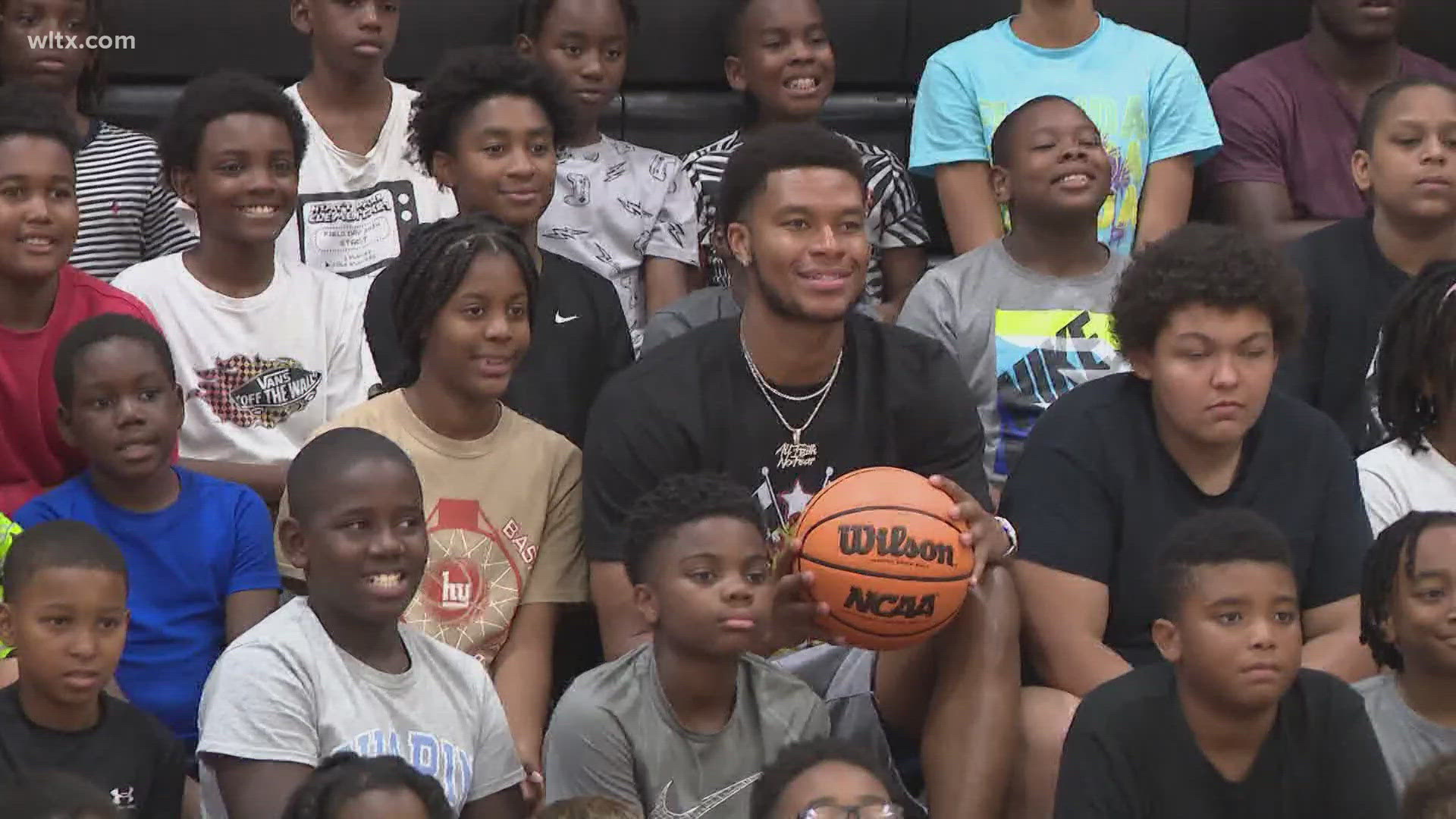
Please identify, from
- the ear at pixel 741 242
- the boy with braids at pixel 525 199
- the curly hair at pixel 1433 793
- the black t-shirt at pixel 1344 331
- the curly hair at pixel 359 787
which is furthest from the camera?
the black t-shirt at pixel 1344 331

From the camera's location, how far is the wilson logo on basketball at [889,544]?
3.74m

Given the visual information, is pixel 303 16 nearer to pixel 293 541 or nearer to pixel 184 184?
pixel 184 184

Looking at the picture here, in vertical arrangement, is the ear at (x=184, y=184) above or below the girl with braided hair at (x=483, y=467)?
above

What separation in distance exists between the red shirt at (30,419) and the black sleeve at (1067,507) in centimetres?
170

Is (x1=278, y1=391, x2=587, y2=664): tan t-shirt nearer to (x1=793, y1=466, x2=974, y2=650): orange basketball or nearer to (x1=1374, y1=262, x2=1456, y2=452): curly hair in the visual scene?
(x1=793, y1=466, x2=974, y2=650): orange basketball

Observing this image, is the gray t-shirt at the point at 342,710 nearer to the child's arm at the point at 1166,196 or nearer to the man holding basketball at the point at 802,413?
the man holding basketball at the point at 802,413

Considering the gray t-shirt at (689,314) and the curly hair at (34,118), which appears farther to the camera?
the gray t-shirt at (689,314)

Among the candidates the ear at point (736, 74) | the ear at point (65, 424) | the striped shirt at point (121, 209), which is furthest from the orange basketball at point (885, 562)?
the ear at point (736, 74)

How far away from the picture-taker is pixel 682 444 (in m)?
4.15

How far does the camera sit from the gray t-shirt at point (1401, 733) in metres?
3.86

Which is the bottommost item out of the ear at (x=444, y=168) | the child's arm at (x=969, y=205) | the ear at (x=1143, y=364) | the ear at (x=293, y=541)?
the ear at (x=293, y=541)

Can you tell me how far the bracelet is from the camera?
3930 millimetres

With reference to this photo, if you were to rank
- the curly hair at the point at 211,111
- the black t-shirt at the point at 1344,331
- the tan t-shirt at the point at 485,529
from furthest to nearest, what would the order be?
the black t-shirt at the point at 1344,331 < the curly hair at the point at 211,111 < the tan t-shirt at the point at 485,529

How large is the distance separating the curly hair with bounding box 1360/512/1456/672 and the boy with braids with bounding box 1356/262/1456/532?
1.19 ft
